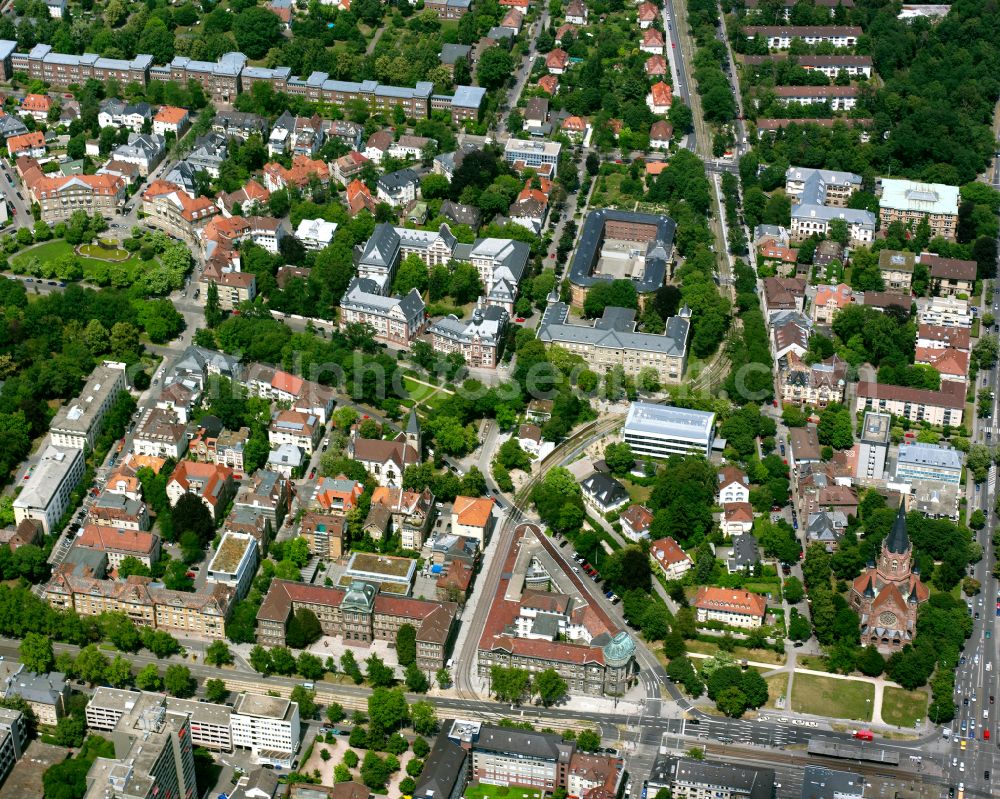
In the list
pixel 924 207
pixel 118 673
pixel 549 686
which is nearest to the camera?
pixel 549 686

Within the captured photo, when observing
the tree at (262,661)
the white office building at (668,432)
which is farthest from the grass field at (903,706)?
the tree at (262,661)

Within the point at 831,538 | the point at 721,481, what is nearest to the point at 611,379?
the point at 721,481

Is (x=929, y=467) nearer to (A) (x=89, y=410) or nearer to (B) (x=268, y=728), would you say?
(B) (x=268, y=728)

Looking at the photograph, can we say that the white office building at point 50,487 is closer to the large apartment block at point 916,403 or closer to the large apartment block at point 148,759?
the large apartment block at point 148,759

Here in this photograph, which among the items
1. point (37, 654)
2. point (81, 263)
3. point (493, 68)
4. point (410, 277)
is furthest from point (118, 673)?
point (493, 68)

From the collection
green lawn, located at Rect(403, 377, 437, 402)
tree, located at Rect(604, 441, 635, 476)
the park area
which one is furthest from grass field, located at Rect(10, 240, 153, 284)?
tree, located at Rect(604, 441, 635, 476)

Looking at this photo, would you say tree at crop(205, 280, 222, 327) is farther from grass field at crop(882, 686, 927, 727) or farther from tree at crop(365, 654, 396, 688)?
grass field at crop(882, 686, 927, 727)

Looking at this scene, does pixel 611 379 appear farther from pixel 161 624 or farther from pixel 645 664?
pixel 161 624
